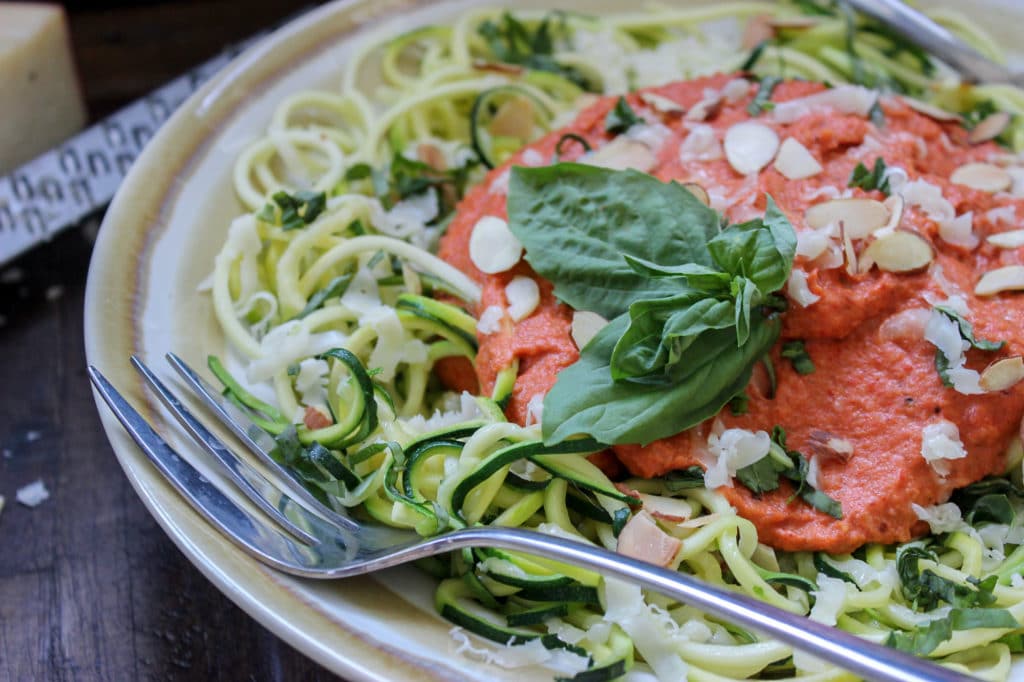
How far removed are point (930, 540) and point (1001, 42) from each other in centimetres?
234

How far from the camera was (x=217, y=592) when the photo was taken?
2.90 metres

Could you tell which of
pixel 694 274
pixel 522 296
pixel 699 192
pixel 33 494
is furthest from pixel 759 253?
pixel 33 494

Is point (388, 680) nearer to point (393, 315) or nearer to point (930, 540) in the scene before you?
point (393, 315)

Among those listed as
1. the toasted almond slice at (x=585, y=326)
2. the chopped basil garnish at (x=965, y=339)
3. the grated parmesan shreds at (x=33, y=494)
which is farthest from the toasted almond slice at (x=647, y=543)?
the grated parmesan shreds at (x=33, y=494)

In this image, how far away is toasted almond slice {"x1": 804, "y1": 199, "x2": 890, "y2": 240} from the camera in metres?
2.80

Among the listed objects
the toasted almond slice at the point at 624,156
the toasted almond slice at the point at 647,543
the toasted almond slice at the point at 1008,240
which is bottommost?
the toasted almond slice at the point at 647,543

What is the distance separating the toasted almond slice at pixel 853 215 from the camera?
9.19 ft

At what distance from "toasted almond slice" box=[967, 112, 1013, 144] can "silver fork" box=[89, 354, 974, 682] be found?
7.20ft

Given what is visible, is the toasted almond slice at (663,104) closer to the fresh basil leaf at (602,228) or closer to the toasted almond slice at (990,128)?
the fresh basil leaf at (602,228)

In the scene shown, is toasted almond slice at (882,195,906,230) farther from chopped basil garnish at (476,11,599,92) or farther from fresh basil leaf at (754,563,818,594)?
chopped basil garnish at (476,11,599,92)

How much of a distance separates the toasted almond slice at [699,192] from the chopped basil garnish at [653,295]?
0.37 ft

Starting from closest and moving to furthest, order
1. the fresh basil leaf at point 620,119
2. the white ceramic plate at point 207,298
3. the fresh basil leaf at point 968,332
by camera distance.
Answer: the white ceramic plate at point 207,298
the fresh basil leaf at point 968,332
the fresh basil leaf at point 620,119

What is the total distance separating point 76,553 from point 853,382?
2.38 meters

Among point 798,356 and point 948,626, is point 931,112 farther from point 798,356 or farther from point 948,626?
point 948,626
